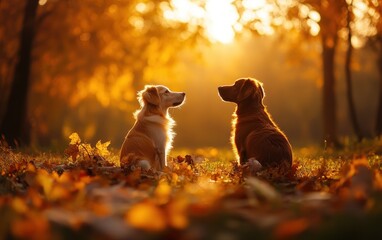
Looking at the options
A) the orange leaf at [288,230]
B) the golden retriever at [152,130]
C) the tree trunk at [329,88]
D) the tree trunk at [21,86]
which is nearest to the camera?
the orange leaf at [288,230]

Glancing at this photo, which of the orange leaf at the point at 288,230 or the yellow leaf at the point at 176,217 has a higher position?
the orange leaf at the point at 288,230

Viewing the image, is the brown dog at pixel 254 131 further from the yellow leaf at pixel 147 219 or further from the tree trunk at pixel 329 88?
the tree trunk at pixel 329 88

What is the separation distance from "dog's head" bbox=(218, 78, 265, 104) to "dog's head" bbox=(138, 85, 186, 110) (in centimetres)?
86

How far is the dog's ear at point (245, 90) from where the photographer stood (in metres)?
8.38

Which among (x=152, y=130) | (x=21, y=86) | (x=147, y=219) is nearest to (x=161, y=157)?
(x=152, y=130)

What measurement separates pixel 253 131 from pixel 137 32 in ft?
49.1

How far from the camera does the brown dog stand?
7570 millimetres

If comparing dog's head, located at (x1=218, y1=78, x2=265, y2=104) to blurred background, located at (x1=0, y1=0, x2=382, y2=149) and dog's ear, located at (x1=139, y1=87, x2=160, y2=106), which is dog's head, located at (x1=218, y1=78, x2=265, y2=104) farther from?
blurred background, located at (x1=0, y1=0, x2=382, y2=149)

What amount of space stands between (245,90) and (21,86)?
8.63m

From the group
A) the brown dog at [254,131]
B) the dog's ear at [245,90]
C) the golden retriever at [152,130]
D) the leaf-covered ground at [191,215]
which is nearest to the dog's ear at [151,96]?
Answer: the golden retriever at [152,130]

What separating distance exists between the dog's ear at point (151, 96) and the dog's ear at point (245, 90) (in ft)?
4.05

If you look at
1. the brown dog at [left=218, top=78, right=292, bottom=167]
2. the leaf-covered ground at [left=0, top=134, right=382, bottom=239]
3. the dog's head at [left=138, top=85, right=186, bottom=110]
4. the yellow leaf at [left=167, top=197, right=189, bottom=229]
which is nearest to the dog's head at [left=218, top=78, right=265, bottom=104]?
the brown dog at [left=218, top=78, right=292, bottom=167]

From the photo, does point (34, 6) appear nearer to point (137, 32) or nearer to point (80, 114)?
point (137, 32)

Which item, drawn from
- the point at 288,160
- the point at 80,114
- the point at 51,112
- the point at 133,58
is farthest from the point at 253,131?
the point at 80,114
